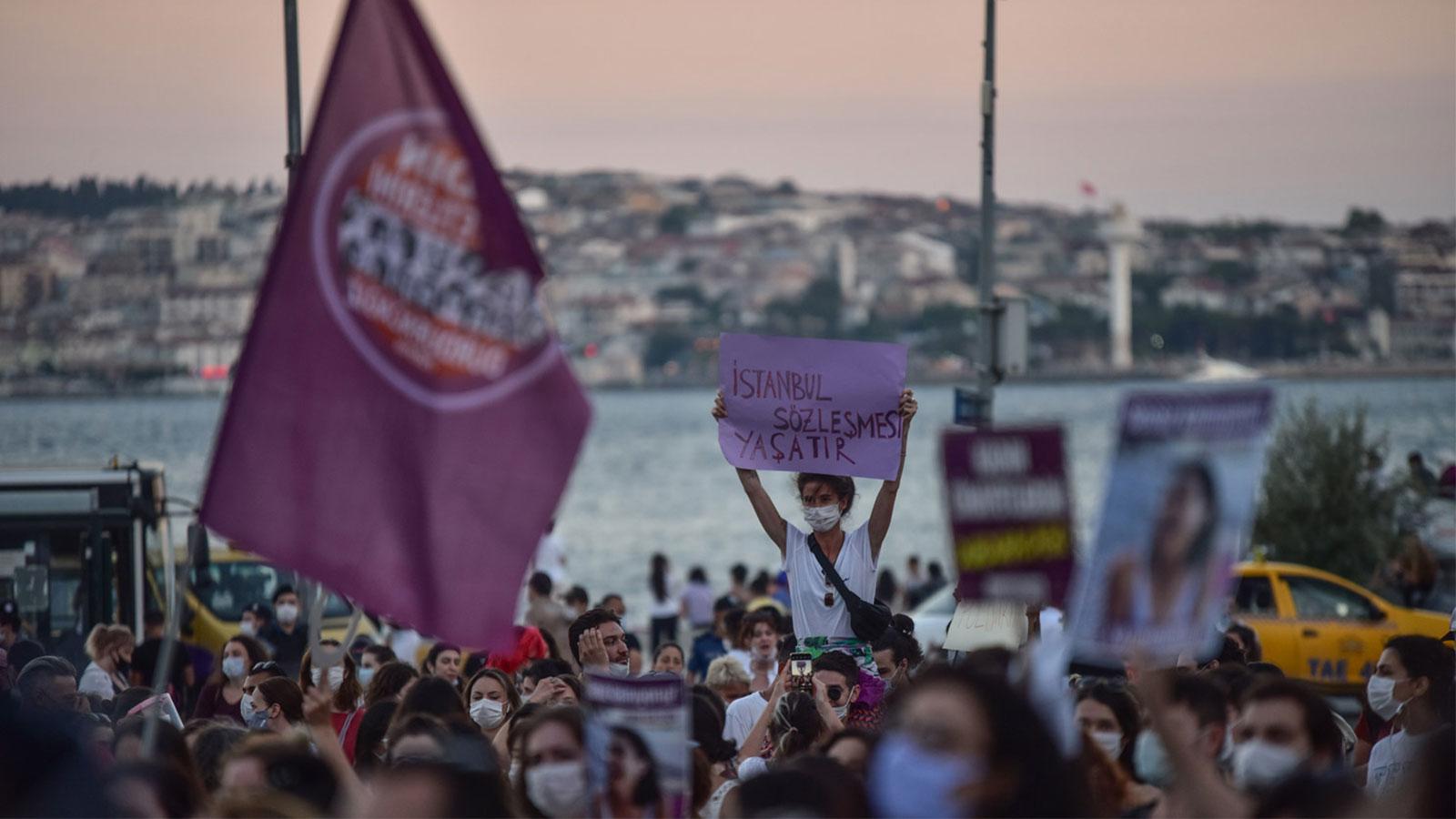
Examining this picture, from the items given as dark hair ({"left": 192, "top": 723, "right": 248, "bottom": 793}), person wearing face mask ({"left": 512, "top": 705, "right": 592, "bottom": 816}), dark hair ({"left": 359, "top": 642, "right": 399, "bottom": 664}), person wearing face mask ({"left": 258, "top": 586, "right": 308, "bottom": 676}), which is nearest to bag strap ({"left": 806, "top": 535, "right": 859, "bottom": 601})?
dark hair ({"left": 192, "top": 723, "right": 248, "bottom": 793})

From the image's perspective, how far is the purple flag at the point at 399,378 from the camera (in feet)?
21.0

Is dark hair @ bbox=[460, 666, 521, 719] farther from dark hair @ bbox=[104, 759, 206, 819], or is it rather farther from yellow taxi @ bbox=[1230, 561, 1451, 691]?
yellow taxi @ bbox=[1230, 561, 1451, 691]

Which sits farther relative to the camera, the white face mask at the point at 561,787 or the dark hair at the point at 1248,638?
the dark hair at the point at 1248,638

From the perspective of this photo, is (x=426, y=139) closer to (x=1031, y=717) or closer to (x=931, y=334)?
(x=1031, y=717)

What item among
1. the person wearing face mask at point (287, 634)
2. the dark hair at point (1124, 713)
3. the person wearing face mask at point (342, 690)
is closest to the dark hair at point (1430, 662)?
the dark hair at point (1124, 713)

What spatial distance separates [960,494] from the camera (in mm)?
5758

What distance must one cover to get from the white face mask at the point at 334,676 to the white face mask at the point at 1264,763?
5884mm

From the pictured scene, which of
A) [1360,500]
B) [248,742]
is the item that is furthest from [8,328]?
[248,742]

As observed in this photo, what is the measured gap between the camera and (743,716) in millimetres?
10227

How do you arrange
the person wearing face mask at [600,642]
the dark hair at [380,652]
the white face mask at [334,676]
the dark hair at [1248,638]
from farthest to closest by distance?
the dark hair at [380,652], the dark hair at [1248,638], the white face mask at [334,676], the person wearing face mask at [600,642]

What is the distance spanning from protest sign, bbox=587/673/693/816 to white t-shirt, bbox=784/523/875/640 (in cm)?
368

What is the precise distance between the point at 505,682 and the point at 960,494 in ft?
15.6

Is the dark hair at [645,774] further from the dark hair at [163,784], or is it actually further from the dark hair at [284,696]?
the dark hair at [284,696]

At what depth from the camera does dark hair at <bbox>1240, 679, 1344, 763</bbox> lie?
6.25 metres
